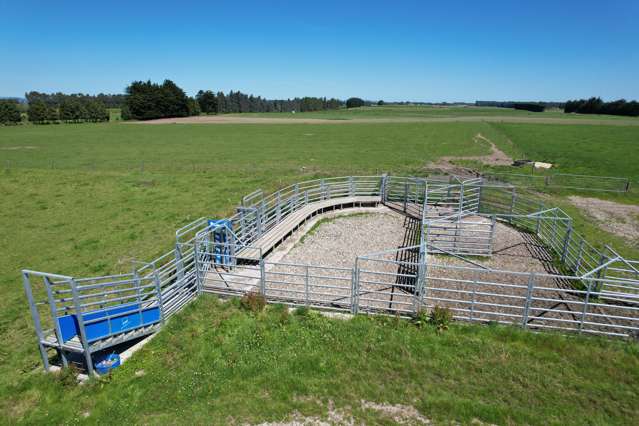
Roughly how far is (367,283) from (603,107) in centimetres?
19523

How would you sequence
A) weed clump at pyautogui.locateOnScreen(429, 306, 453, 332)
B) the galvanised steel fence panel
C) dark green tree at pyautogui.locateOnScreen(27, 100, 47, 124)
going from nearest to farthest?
weed clump at pyautogui.locateOnScreen(429, 306, 453, 332)
the galvanised steel fence panel
dark green tree at pyautogui.locateOnScreen(27, 100, 47, 124)

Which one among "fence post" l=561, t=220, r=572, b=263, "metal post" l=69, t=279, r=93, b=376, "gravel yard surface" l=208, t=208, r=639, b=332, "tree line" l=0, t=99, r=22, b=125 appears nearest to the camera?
"metal post" l=69, t=279, r=93, b=376

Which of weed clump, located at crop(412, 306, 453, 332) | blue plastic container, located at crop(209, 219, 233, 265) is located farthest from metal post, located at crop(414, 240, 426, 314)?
blue plastic container, located at crop(209, 219, 233, 265)

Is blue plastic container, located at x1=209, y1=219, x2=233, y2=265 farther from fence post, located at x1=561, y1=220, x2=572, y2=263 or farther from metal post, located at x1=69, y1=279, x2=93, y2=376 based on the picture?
fence post, located at x1=561, y1=220, x2=572, y2=263

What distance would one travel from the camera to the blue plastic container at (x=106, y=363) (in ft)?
29.2

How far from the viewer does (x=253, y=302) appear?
1081cm

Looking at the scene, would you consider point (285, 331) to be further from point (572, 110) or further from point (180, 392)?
point (572, 110)

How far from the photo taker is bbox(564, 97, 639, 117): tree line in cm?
14438

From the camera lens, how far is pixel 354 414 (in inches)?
295

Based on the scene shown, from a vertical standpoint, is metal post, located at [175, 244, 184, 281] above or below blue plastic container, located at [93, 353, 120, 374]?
above

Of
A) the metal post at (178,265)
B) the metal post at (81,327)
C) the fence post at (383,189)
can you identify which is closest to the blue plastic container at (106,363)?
the metal post at (81,327)

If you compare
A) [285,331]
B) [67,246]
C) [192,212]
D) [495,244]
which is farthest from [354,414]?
[192,212]

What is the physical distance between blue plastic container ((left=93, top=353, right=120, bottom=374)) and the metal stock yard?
0.27m

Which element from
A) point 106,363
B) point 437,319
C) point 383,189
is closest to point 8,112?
point 383,189
